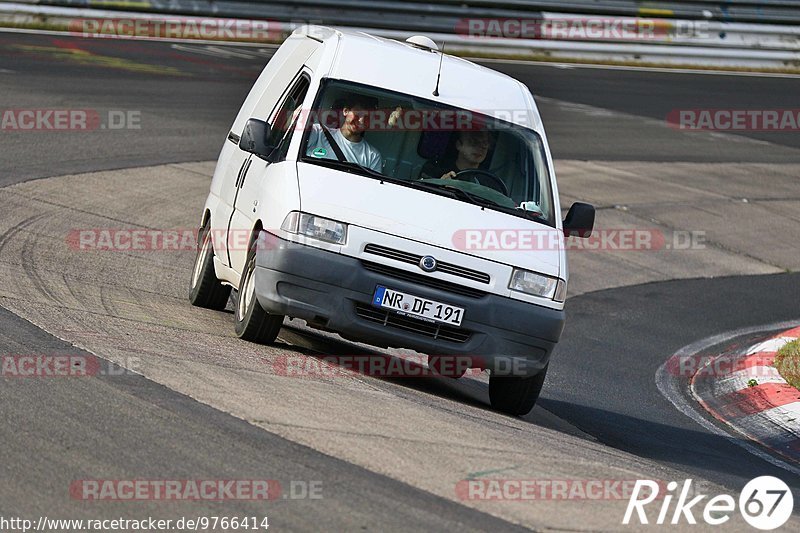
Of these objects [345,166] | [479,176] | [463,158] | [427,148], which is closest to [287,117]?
[345,166]

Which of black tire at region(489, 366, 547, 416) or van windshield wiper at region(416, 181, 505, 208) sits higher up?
van windshield wiper at region(416, 181, 505, 208)

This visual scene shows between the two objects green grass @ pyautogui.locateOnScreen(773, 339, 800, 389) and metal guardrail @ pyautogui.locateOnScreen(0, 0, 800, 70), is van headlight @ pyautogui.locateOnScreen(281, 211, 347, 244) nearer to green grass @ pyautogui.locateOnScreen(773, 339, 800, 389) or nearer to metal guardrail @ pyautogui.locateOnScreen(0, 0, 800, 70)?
green grass @ pyautogui.locateOnScreen(773, 339, 800, 389)

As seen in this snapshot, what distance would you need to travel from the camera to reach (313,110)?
29.1ft

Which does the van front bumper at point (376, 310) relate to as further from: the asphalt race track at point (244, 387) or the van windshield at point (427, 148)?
the van windshield at point (427, 148)

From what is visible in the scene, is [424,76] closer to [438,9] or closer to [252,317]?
[252,317]

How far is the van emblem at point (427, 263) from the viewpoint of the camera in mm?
7973

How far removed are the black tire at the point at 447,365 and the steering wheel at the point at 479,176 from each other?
117 centimetres

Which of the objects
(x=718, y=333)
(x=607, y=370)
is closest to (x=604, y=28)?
(x=718, y=333)

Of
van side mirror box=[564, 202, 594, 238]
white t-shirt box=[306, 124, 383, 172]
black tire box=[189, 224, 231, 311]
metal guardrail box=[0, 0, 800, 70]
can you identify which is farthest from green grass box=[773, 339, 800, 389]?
metal guardrail box=[0, 0, 800, 70]

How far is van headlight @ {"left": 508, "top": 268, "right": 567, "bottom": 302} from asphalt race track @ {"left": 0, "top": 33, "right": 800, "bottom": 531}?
794 millimetres

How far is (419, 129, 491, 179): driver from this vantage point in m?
8.80

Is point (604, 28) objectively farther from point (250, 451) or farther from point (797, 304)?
point (250, 451)

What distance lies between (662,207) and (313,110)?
411 inches

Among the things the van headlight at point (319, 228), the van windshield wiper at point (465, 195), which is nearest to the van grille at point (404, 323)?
the van headlight at point (319, 228)
